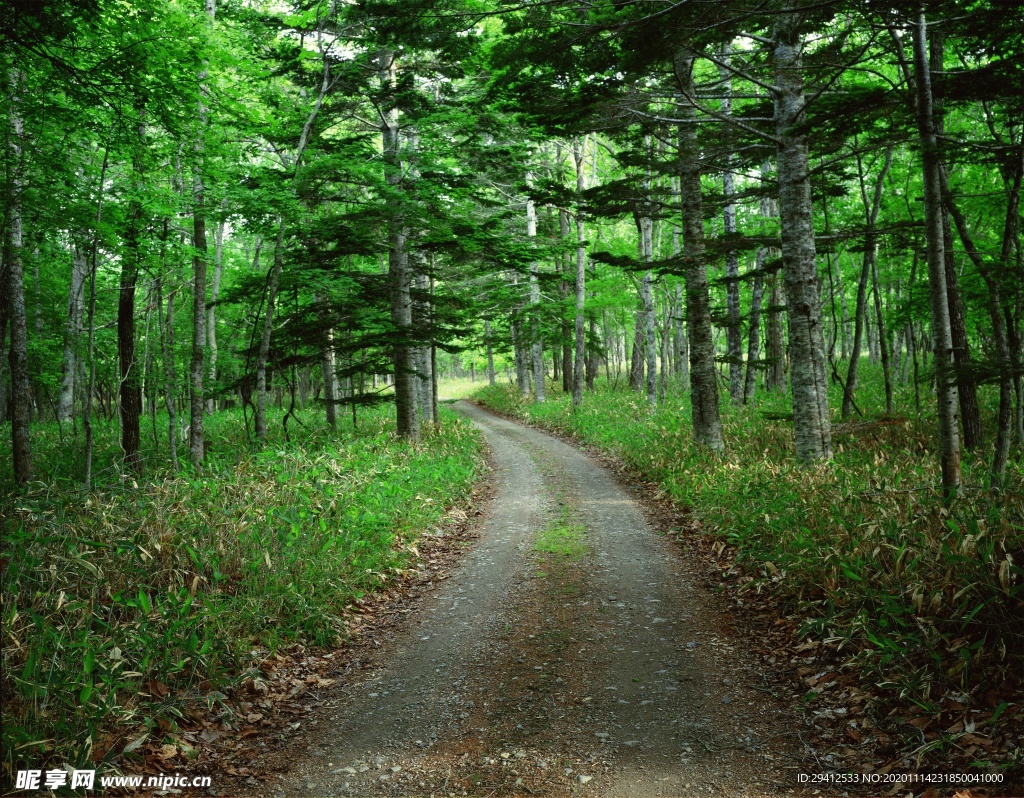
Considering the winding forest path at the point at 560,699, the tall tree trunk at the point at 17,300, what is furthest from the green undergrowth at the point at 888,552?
the tall tree trunk at the point at 17,300

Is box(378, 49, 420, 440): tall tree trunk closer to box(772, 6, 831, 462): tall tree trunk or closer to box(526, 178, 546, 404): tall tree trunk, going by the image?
box(526, 178, 546, 404): tall tree trunk

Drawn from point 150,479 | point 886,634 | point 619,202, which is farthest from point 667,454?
point 150,479

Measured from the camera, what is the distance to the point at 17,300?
32.4 feet

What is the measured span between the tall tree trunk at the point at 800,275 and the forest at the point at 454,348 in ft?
0.17

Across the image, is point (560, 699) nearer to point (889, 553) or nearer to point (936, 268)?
point (889, 553)

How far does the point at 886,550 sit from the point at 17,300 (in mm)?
13590

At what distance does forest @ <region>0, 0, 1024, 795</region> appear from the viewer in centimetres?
442

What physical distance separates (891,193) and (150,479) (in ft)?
65.9

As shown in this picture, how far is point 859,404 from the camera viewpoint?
15.1 meters

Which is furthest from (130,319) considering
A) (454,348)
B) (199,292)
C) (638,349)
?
(638,349)

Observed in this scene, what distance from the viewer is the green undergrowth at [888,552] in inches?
162

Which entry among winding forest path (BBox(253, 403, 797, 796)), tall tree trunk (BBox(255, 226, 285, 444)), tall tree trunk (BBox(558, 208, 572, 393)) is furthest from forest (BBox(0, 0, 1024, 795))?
tall tree trunk (BBox(558, 208, 572, 393))

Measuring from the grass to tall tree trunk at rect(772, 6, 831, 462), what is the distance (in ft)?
2.37

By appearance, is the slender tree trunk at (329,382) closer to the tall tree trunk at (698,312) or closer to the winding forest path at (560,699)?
the tall tree trunk at (698,312)
